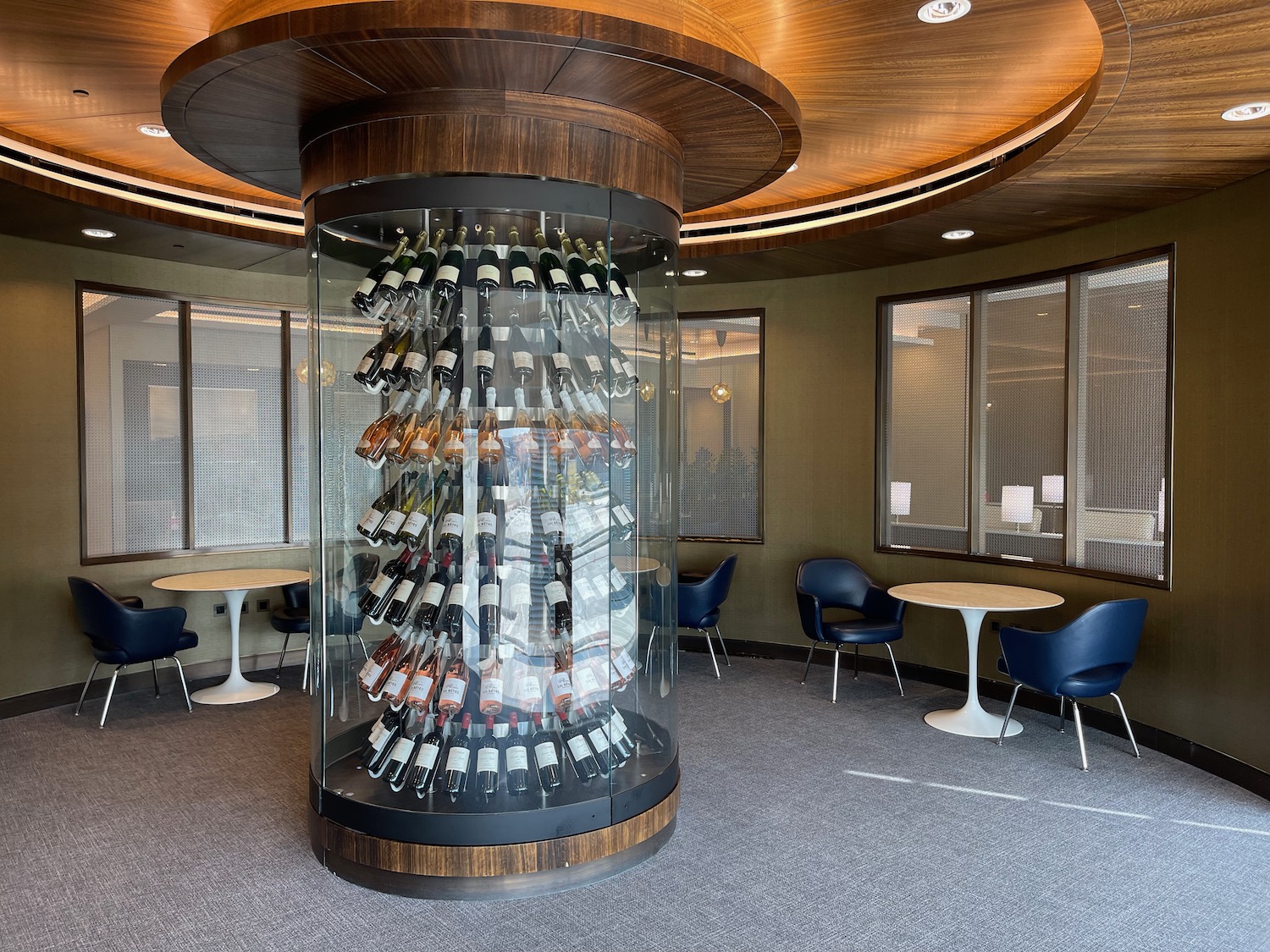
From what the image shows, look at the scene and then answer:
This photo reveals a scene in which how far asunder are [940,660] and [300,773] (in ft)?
14.1

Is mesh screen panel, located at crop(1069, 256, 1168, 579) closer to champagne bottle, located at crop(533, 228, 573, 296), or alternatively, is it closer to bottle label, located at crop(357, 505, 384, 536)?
champagne bottle, located at crop(533, 228, 573, 296)

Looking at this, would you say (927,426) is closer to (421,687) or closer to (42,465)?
(421,687)

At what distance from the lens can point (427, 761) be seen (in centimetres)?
356

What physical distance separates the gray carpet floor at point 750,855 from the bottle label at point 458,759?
1.56 feet

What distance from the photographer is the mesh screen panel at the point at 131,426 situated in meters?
6.32

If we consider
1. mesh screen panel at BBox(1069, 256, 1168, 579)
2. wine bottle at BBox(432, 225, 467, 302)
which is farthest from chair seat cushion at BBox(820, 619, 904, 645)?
wine bottle at BBox(432, 225, 467, 302)

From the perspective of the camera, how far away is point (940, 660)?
21.5 ft

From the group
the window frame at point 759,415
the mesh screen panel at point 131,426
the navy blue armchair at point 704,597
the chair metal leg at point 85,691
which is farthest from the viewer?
the window frame at point 759,415

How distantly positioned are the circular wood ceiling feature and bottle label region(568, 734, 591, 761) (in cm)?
213

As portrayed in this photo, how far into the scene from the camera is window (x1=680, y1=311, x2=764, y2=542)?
24.7 ft

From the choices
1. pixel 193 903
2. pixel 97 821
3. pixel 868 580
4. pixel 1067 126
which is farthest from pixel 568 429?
pixel 868 580

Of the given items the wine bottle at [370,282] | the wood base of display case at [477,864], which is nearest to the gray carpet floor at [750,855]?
the wood base of display case at [477,864]

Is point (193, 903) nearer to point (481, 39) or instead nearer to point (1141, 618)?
point (481, 39)

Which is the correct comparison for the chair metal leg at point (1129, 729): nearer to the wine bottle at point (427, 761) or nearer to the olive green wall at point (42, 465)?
the wine bottle at point (427, 761)
